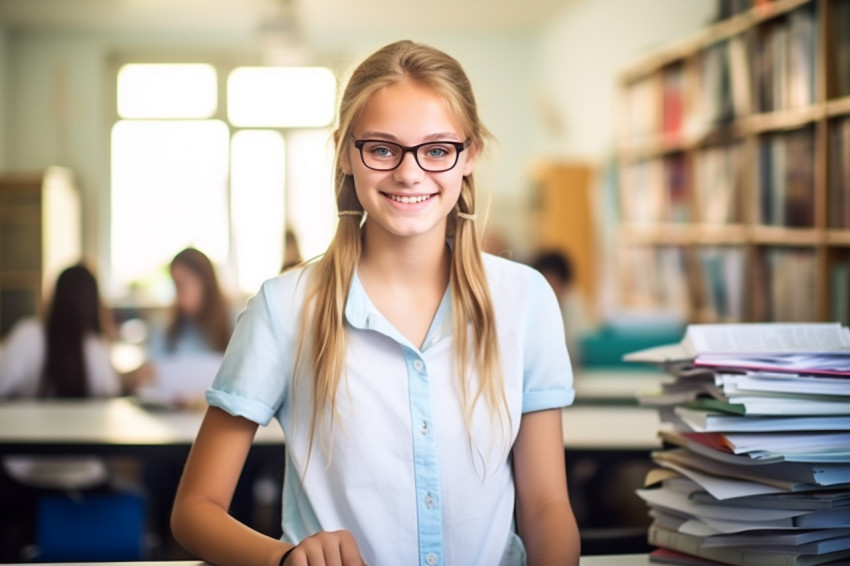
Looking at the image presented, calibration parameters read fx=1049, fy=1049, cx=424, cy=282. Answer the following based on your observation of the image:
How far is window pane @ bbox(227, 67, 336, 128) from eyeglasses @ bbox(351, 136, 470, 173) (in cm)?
819

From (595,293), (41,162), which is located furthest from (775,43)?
(41,162)

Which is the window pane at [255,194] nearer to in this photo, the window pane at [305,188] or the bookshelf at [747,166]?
the window pane at [305,188]

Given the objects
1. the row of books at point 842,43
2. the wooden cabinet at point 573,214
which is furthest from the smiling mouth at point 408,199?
the wooden cabinet at point 573,214

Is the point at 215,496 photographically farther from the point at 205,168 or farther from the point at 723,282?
the point at 205,168

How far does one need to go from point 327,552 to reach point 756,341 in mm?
680

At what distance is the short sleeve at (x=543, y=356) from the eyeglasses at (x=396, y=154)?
8.4 inches

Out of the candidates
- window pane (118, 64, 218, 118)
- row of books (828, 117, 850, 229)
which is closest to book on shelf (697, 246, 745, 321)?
row of books (828, 117, 850, 229)

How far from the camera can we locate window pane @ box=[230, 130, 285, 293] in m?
9.33

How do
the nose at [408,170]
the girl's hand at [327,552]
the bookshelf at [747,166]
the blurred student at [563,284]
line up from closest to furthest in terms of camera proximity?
the girl's hand at [327,552] < the nose at [408,170] < the bookshelf at [747,166] < the blurred student at [563,284]

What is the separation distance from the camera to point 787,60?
151 inches

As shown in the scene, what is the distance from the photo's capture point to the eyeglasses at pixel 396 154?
4.23 ft

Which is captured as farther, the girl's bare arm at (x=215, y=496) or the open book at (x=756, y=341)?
the open book at (x=756, y=341)

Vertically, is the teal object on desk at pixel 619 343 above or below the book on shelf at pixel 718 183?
below

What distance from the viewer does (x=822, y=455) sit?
1347 mm
